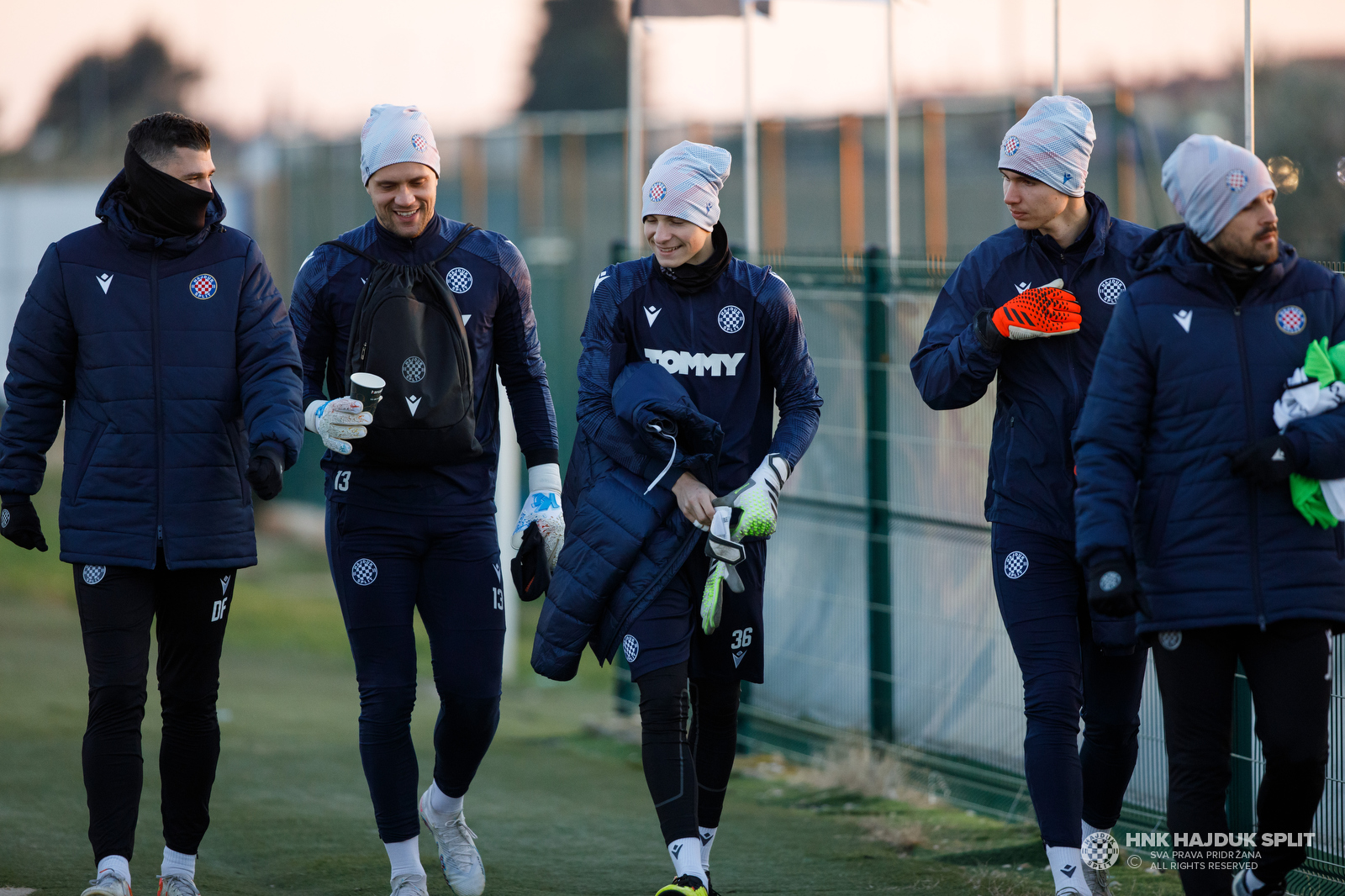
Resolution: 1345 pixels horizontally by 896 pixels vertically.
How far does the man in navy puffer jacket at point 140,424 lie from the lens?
4.47 meters

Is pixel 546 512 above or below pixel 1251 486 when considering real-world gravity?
below

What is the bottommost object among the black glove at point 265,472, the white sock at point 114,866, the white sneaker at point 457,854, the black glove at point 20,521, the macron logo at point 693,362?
the white sneaker at point 457,854

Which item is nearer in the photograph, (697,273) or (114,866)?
(114,866)

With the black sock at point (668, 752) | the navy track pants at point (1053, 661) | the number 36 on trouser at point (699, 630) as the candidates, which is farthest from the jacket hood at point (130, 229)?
the navy track pants at point (1053, 661)

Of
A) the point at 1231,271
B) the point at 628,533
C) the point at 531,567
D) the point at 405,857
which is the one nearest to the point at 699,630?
the point at 628,533

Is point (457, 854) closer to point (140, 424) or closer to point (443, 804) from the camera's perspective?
point (443, 804)

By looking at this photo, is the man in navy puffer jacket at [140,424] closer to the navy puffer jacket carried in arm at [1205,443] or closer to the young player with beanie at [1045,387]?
the young player with beanie at [1045,387]

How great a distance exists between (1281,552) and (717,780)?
1885 mm

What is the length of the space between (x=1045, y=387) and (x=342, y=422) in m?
1.97

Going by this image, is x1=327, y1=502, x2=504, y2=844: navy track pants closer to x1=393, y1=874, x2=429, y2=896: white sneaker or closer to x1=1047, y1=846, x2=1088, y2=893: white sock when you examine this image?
x1=393, y1=874, x2=429, y2=896: white sneaker

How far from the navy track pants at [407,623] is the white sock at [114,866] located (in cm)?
70

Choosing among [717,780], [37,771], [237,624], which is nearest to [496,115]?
[237,624]

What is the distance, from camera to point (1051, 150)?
4.43 metres

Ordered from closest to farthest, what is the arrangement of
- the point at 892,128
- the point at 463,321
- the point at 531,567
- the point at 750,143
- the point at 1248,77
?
the point at 463,321
the point at 531,567
the point at 1248,77
the point at 892,128
the point at 750,143
